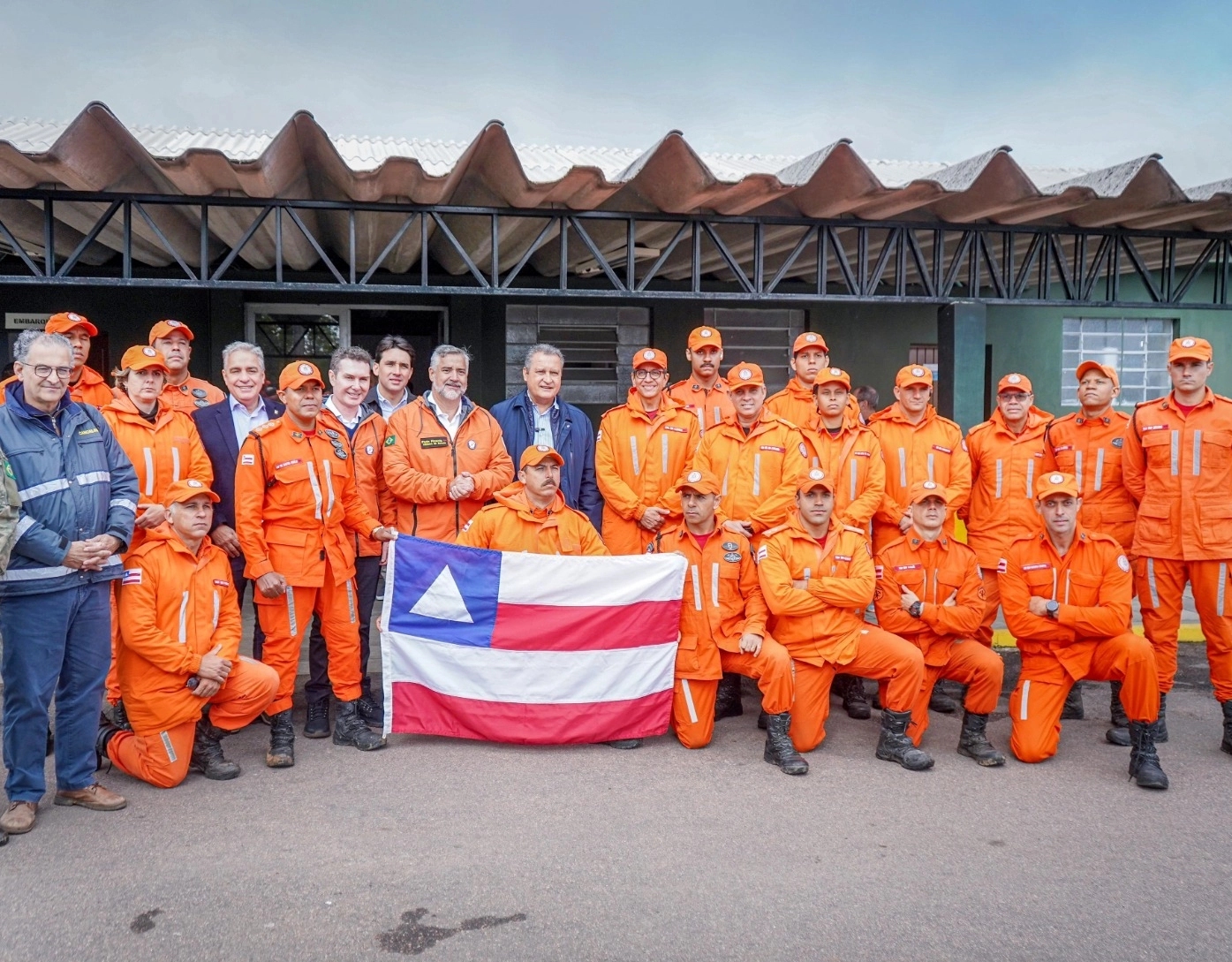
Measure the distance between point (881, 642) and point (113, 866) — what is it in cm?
362

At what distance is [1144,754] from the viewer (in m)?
4.39

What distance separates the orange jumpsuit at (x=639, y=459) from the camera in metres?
5.76

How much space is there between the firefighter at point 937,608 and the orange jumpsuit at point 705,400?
1.56 meters

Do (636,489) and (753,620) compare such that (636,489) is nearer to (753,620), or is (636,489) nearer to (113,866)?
(753,620)

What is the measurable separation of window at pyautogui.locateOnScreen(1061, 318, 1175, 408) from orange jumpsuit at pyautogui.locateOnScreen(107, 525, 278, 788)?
1226 cm

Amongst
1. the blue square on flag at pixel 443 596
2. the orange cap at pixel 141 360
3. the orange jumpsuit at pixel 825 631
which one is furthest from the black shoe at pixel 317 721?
the orange jumpsuit at pixel 825 631

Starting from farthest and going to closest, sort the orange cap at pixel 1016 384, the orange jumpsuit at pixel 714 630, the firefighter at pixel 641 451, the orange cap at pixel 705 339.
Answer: the orange cap at pixel 705 339 < the orange cap at pixel 1016 384 < the firefighter at pixel 641 451 < the orange jumpsuit at pixel 714 630

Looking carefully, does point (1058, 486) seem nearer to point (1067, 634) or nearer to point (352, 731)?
point (1067, 634)

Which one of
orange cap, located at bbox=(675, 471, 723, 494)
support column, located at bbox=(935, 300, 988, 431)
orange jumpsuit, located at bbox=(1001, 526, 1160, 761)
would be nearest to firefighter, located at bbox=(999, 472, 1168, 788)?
orange jumpsuit, located at bbox=(1001, 526, 1160, 761)

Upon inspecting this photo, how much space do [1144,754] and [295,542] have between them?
169 inches

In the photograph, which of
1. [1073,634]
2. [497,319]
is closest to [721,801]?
[1073,634]

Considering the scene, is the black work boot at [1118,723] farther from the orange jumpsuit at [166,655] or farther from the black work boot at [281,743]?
the orange jumpsuit at [166,655]

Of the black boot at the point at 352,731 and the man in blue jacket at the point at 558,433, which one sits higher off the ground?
the man in blue jacket at the point at 558,433

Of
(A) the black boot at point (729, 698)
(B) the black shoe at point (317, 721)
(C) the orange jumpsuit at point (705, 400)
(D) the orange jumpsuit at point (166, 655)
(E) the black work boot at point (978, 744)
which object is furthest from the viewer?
(C) the orange jumpsuit at point (705, 400)
